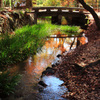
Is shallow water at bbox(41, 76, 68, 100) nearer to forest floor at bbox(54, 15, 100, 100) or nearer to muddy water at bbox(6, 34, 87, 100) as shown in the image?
muddy water at bbox(6, 34, 87, 100)

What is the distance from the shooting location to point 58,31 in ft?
41.8

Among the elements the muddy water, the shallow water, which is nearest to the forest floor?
the shallow water

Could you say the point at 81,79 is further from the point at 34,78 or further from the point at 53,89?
the point at 34,78

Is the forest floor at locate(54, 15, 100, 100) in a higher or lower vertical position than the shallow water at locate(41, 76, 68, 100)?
higher

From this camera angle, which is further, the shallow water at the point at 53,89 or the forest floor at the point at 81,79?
the shallow water at the point at 53,89

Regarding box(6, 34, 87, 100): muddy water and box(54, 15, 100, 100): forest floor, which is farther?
box(6, 34, 87, 100): muddy water

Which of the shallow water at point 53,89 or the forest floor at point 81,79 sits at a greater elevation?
the forest floor at point 81,79

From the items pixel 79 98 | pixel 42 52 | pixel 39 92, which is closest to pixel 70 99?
pixel 79 98

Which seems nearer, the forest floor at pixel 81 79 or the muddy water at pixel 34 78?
the forest floor at pixel 81 79

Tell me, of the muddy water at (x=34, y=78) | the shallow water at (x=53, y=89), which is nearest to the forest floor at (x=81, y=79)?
the shallow water at (x=53, y=89)

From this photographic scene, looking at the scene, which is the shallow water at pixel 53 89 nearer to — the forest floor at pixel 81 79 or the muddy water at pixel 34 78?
the muddy water at pixel 34 78

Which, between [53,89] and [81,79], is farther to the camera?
[81,79]

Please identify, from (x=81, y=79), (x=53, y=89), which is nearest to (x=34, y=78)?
(x=53, y=89)

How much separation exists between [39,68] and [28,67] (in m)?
0.42
